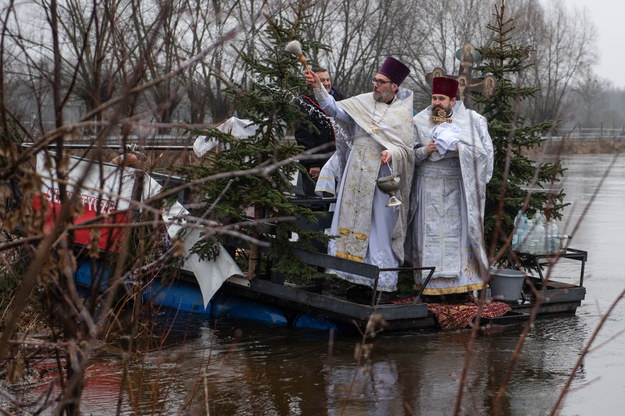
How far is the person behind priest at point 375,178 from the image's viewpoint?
8.97 metres

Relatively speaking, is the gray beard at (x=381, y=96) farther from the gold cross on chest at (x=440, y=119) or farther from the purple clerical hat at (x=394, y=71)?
the gold cross on chest at (x=440, y=119)

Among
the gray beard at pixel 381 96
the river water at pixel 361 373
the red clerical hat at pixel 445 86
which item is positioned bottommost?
the river water at pixel 361 373

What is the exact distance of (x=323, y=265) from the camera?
27.5 ft

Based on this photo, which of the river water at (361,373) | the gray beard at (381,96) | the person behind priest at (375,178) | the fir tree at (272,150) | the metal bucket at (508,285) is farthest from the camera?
the metal bucket at (508,285)

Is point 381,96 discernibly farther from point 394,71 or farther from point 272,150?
point 272,150

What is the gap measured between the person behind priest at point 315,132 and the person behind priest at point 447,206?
39.8 inches

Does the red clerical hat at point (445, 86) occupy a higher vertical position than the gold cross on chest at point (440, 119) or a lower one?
higher

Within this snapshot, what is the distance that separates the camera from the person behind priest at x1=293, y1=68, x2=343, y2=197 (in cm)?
945

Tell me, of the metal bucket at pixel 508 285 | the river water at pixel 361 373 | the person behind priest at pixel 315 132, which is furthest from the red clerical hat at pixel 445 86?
the river water at pixel 361 373

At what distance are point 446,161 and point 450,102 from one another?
541mm

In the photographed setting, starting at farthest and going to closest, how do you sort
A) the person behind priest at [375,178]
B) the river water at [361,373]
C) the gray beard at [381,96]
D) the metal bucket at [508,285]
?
the metal bucket at [508,285]
the gray beard at [381,96]
the person behind priest at [375,178]
the river water at [361,373]

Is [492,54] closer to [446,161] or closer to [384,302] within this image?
[446,161]

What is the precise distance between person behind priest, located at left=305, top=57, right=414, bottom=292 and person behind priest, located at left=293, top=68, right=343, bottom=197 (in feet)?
1.27

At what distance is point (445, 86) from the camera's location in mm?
9062
